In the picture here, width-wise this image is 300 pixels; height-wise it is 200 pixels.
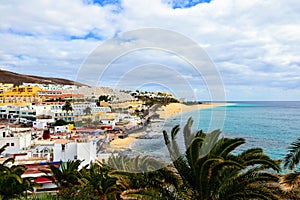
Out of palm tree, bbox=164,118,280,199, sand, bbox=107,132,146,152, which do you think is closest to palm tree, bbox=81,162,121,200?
sand, bbox=107,132,146,152

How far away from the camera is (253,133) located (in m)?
55.0

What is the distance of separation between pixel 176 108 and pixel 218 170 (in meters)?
2.57

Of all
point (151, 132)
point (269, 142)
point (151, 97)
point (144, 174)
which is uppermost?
point (151, 97)

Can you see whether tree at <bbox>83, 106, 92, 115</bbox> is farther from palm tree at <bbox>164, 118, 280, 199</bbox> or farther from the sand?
palm tree at <bbox>164, 118, 280, 199</bbox>

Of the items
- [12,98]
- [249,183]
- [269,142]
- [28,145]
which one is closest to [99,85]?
[249,183]

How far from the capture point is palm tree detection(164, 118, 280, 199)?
6.07 meters

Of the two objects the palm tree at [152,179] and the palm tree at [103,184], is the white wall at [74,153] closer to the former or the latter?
the palm tree at [103,184]

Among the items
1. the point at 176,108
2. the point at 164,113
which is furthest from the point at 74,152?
the point at 176,108

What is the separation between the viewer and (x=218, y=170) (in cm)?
607

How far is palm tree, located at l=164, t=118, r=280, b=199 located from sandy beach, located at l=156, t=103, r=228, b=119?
2.58ft

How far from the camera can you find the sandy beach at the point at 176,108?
744cm

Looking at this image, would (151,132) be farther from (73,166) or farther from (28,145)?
(28,145)

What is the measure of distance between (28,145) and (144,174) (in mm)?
22475

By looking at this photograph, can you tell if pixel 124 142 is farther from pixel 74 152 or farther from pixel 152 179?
pixel 74 152
